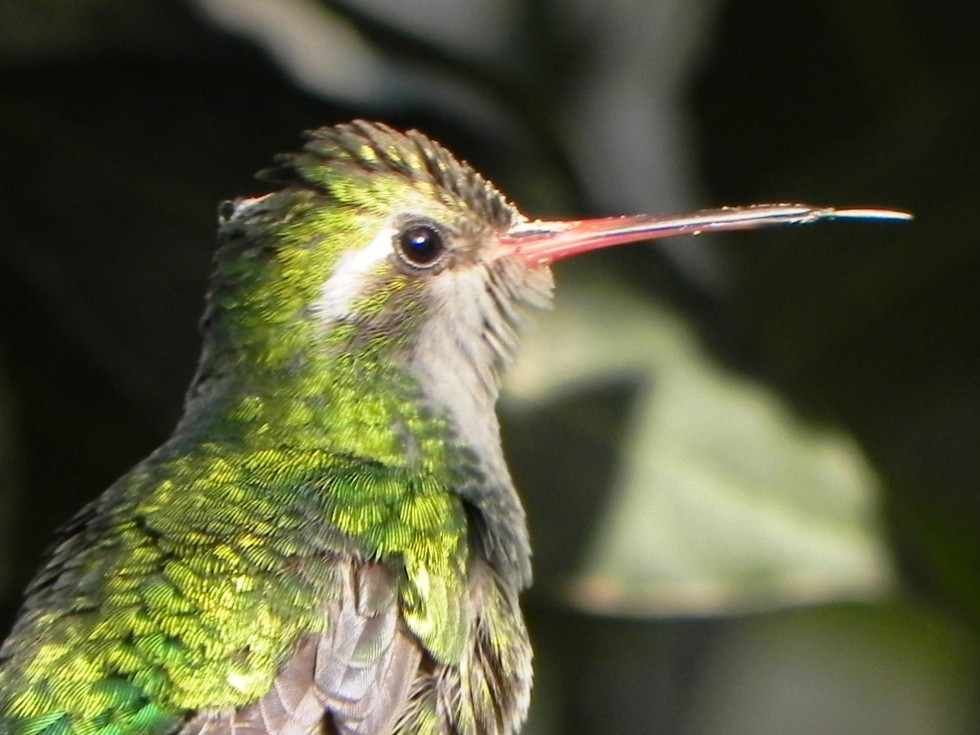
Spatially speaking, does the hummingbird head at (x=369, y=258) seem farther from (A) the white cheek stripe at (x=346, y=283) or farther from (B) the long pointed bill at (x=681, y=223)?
(B) the long pointed bill at (x=681, y=223)

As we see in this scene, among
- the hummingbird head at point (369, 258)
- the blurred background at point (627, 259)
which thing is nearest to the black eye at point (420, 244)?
the hummingbird head at point (369, 258)

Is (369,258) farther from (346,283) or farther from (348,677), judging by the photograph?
(348,677)

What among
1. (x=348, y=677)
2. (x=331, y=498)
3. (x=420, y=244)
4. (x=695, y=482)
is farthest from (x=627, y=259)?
(x=348, y=677)

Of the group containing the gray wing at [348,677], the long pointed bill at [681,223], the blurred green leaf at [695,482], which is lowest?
the gray wing at [348,677]

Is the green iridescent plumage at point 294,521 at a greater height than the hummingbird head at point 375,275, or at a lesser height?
lesser

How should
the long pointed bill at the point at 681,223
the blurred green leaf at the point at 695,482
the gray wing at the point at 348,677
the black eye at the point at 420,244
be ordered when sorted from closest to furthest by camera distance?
the gray wing at the point at 348,677 → the long pointed bill at the point at 681,223 → the black eye at the point at 420,244 → the blurred green leaf at the point at 695,482

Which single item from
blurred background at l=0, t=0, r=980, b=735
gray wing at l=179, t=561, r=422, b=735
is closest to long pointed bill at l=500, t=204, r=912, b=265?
gray wing at l=179, t=561, r=422, b=735

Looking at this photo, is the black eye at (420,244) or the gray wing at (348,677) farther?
the black eye at (420,244)
